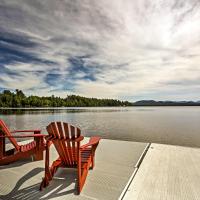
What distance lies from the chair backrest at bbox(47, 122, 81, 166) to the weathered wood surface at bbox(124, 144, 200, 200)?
0.94 m

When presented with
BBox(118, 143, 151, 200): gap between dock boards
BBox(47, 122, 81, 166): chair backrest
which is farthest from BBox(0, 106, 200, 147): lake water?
BBox(47, 122, 81, 166): chair backrest

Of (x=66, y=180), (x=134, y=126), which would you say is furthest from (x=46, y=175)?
(x=134, y=126)

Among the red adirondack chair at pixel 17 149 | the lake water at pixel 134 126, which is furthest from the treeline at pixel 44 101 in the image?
the red adirondack chair at pixel 17 149

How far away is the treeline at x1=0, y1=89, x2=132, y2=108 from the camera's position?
6675 cm

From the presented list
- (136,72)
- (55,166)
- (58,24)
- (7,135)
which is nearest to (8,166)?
(7,135)

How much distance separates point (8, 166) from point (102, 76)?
23.3 m

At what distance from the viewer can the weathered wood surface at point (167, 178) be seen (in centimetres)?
243

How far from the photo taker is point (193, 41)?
9719mm

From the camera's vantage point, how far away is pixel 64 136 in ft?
8.20

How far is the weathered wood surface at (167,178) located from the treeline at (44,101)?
6968 centimetres

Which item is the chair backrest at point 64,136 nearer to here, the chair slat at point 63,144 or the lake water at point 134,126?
the chair slat at point 63,144

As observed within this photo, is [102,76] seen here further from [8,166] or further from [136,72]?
[8,166]

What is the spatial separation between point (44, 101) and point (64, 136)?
76721 millimetres

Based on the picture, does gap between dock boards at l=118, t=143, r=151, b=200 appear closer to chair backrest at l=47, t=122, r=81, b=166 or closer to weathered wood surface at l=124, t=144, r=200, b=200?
weathered wood surface at l=124, t=144, r=200, b=200
